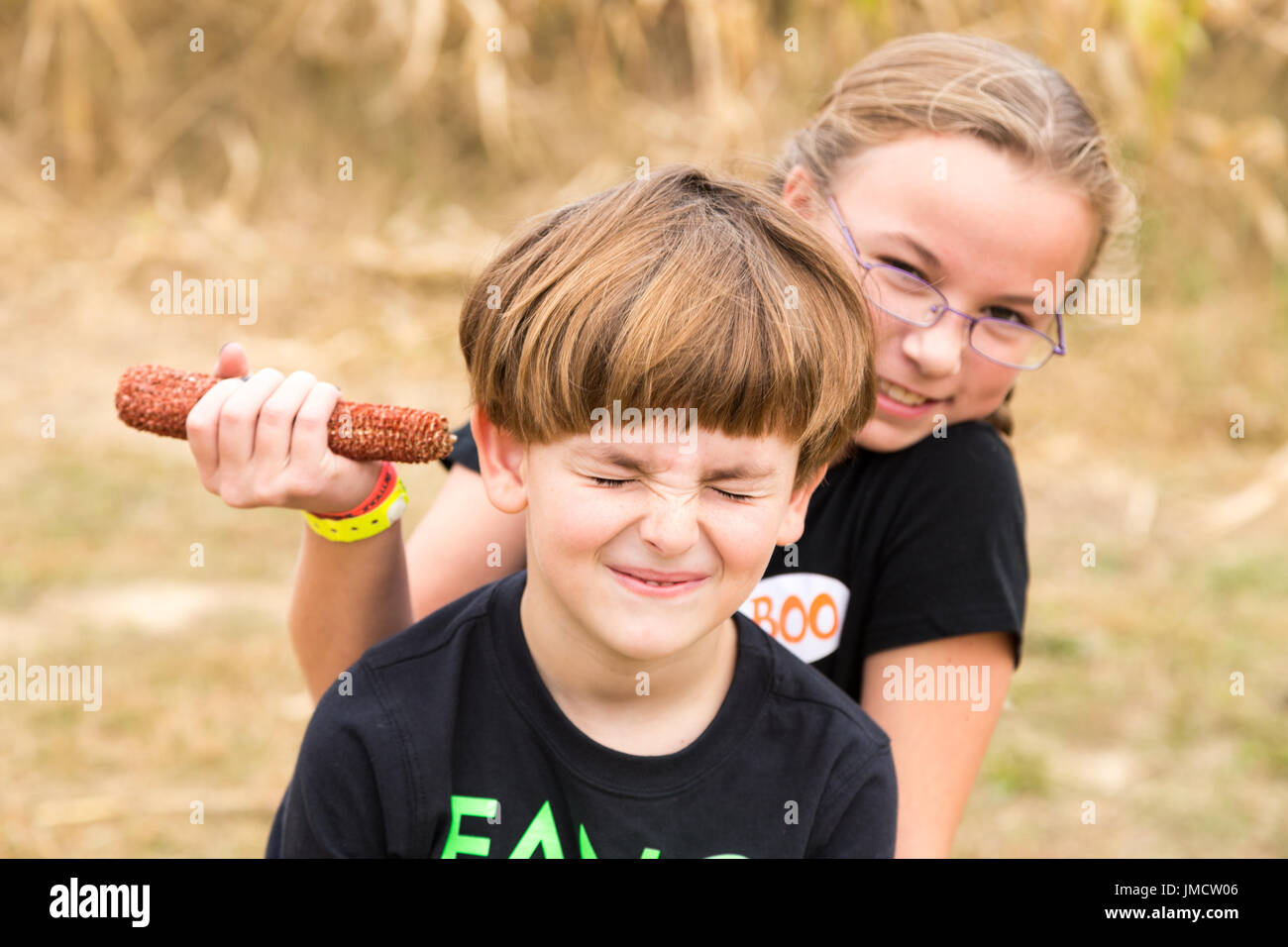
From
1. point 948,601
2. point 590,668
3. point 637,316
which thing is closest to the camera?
point 637,316

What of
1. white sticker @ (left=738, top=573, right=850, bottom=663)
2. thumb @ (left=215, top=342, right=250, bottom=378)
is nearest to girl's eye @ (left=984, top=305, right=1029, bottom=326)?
white sticker @ (left=738, top=573, right=850, bottom=663)

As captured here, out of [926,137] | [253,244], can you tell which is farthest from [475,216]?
[926,137]

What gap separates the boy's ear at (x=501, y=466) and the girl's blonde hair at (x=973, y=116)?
1.81ft

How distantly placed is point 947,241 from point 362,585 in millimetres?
697

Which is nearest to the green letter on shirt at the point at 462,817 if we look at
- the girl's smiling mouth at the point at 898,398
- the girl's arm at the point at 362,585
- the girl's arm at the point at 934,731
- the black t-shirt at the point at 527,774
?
the black t-shirt at the point at 527,774

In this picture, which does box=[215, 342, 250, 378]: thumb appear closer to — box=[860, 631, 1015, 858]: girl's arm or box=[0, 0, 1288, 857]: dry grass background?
box=[860, 631, 1015, 858]: girl's arm

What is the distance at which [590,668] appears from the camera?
128 centimetres

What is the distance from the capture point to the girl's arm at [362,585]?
4.47 feet

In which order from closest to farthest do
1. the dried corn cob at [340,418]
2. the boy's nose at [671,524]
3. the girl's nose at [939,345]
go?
the boy's nose at [671,524] → the dried corn cob at [340,418] → the girl's nose at [939,345]

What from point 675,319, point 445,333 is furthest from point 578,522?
point 445,333

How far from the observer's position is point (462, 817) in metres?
1.25

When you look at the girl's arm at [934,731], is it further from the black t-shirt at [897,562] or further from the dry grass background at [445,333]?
the dry grass background at [445,333]

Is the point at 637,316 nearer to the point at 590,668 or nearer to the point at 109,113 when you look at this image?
the point at 590,668

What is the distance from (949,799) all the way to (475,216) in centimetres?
377
